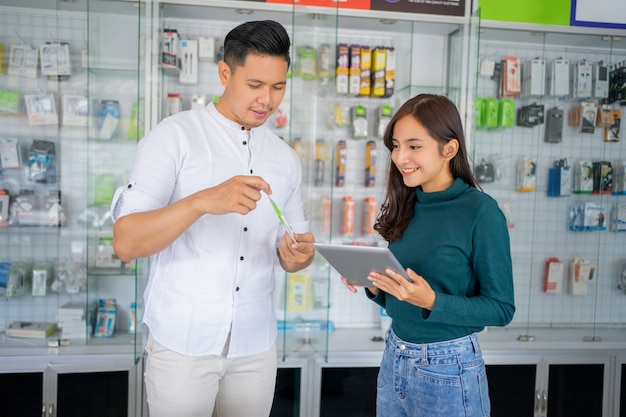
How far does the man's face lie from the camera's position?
5.78ft

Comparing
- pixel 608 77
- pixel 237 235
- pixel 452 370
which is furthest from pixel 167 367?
pixel 608 77

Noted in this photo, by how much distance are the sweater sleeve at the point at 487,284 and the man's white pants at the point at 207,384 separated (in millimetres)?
593

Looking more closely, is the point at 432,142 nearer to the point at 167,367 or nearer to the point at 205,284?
the point at 205,284

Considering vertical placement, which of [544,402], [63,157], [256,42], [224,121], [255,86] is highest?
[256,42]

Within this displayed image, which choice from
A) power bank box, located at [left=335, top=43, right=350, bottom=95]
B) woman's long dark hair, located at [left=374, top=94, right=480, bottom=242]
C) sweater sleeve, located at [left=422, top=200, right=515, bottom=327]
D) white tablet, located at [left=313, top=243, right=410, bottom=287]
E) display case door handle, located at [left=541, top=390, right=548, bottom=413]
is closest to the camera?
white tablet, located at [left=313, top=243, right=410, bottom=287]

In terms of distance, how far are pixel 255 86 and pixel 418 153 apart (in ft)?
1.84

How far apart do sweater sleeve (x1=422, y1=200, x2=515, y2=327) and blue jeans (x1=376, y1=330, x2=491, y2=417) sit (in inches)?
4.7

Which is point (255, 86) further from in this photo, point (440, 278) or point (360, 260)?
point (440, 278)

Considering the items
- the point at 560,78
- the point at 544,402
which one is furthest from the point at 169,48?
the point at 544,402

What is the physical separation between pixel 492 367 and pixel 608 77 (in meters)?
2.12

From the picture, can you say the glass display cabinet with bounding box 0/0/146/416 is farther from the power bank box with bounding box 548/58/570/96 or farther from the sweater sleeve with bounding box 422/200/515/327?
the power bank box with bounding box 548/58/570/96

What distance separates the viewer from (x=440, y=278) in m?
1.77

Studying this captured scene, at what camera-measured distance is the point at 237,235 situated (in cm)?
184

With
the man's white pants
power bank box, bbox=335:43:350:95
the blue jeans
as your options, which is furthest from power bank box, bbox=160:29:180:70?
the blue jeans
